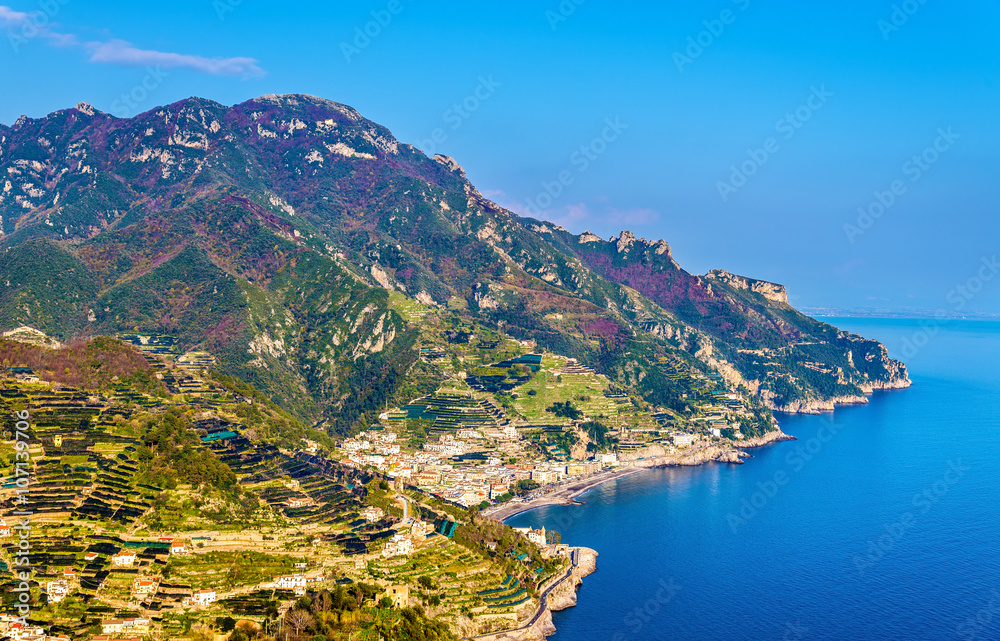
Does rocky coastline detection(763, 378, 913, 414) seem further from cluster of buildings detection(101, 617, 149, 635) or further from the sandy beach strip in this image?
cluster of buildings detection(101, 617, 149, 635)

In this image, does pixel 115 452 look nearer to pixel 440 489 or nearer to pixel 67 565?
pixel 67 565

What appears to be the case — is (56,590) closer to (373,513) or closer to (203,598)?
(203,598)

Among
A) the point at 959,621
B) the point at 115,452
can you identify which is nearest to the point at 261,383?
the point at 115,452

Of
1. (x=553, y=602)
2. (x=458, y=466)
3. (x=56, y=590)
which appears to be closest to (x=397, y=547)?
(x=553, y=602)

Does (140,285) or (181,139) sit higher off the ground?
(181,139)

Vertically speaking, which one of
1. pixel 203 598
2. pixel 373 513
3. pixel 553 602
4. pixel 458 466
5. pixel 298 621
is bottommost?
pixel 553 602

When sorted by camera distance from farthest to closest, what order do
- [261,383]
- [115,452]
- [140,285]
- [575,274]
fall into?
[575,274]
[140,285]
[261,383]
[115,452]

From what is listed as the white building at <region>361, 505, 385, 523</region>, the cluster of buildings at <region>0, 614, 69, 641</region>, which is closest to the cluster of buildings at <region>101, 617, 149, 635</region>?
the cluster of buildings at <region>0, 614, 69, 641</region>

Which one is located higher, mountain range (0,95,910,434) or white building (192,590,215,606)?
mountain range (0,95,910,434)
